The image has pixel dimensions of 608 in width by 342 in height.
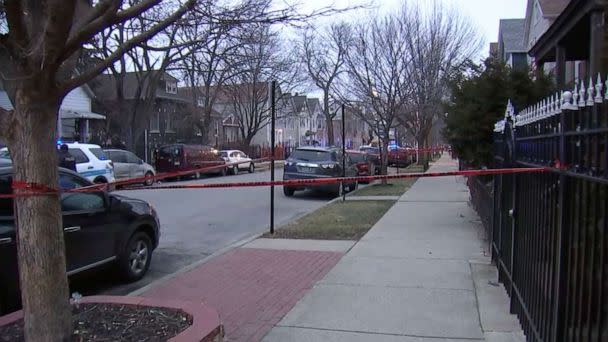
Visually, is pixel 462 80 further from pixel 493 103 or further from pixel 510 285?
pixel 510 285

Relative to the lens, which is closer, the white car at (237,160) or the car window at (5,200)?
the car window at (5,200)

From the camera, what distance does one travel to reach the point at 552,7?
20062 millimetres

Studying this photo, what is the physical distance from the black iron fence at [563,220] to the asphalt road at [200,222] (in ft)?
15.5

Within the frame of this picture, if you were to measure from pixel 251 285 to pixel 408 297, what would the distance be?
5.94 ft

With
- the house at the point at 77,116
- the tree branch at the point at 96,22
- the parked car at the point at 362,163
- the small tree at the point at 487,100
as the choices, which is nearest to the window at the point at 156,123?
the house at the point at 77,116

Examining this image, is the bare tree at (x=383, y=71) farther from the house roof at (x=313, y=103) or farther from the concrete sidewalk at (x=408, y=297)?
the house roof at (x=313, y=103)

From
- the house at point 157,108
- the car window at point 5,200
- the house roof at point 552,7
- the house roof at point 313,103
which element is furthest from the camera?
the house roof at point 313,103

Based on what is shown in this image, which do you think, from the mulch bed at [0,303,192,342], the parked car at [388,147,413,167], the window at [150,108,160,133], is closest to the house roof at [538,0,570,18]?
the parked car at [388,147,413,167]

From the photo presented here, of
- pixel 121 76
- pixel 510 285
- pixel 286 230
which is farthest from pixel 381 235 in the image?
pixel 121 76

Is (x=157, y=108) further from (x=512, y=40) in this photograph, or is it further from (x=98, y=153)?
(x=98, y=153)

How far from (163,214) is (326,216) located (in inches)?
163

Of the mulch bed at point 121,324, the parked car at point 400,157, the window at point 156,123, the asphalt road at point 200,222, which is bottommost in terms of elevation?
the asphalt road at point 200,222

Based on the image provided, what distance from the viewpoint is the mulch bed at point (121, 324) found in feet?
13.2

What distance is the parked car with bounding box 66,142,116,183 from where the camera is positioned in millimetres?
18219
